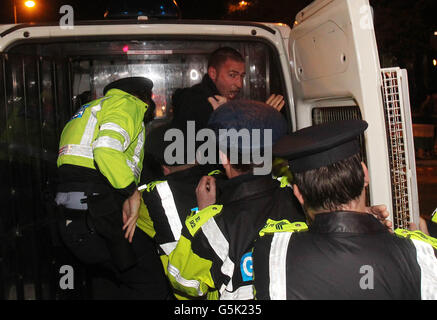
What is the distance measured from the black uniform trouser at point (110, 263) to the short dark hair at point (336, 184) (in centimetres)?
171

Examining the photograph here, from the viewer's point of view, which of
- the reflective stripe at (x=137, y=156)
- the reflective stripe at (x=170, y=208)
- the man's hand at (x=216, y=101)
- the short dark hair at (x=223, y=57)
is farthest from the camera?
the short dark hair at (x=223, y=57)

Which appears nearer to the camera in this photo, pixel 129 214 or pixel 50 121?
pixel 129 214

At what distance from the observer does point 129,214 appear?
2768 millimetres

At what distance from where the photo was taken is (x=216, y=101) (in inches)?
138

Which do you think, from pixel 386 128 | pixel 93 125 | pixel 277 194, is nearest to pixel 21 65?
pixel 93 125

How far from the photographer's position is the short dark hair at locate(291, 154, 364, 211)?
1462mm

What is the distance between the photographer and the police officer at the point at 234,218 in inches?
69.5

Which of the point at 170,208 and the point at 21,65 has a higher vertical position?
the point at 21,65

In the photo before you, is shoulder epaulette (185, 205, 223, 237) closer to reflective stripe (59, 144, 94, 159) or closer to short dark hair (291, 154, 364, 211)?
short dark hair (291, 154, 364, 211)

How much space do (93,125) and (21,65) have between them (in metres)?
0.57

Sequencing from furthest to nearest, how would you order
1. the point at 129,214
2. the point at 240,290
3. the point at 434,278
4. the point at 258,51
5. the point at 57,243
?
the point at 258,51, the point at 57,243, the point at 129,214, the point at 240,290, the point at 434,278

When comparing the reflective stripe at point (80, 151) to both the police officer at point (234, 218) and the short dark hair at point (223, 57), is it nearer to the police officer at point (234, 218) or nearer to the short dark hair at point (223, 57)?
the police officer at point (234, 218)

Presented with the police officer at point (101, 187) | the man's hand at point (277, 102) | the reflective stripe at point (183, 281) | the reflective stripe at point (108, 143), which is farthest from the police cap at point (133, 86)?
the reflective stripe at point (183, 281)

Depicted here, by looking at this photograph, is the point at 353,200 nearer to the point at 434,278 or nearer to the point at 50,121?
the point at 434,278
